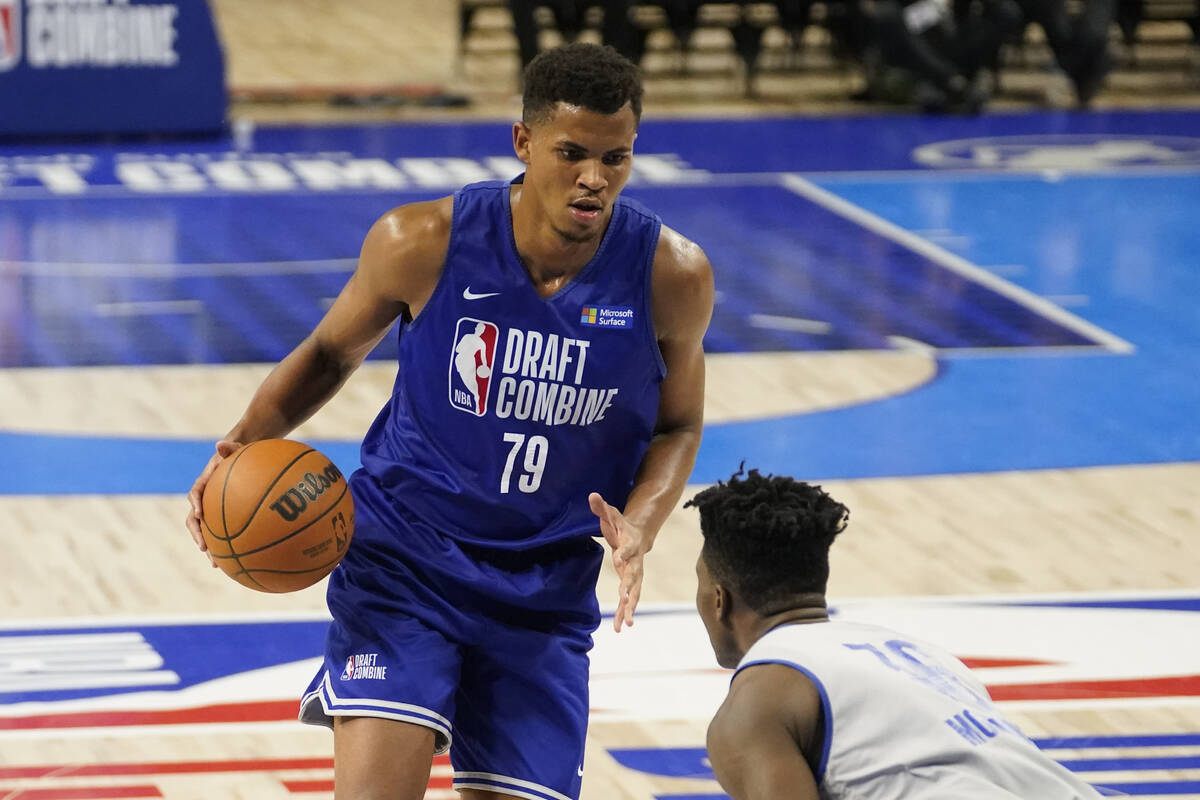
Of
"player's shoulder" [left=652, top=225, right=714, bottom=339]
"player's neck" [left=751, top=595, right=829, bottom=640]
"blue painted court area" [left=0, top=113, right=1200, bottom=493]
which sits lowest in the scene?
"blue painted court area" [left=0, top=113, right=1200, bottom=493]

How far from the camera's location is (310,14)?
22.8m

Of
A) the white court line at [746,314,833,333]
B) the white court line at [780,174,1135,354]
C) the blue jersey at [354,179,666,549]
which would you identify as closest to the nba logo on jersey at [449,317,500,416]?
the blue jersey at [354,179,666,549]

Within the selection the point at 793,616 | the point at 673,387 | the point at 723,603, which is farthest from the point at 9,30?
the point at 793,616

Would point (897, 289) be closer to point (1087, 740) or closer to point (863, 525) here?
point (863, 525)

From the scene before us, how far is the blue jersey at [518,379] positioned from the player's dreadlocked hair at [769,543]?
0.61 metres

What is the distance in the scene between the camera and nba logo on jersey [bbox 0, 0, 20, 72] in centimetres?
1404

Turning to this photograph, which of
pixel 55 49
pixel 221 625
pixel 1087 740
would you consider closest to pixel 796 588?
pixel 1087 740

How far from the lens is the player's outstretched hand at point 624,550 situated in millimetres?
3744

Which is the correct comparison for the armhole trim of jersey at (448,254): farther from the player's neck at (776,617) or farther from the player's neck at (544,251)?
the player's neck at (776,617)

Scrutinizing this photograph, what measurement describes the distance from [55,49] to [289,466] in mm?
10964

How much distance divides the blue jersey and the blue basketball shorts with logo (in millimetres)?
74

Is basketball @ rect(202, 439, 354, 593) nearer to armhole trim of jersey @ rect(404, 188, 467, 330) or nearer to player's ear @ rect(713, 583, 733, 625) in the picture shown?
armhole trim of jersey @ rect(404, 188, 467, 330)

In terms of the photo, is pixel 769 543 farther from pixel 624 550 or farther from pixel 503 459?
pixel 503 459

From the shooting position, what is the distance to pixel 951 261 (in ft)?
38.9
